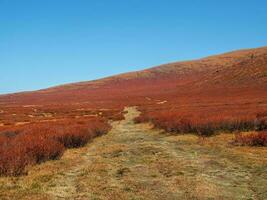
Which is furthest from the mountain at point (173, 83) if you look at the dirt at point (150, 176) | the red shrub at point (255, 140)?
the dirt at point (150, 176)

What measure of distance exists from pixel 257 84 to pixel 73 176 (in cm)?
8300

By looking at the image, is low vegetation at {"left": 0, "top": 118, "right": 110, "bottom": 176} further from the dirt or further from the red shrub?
the red shrub

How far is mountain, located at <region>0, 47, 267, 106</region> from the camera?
9681cm

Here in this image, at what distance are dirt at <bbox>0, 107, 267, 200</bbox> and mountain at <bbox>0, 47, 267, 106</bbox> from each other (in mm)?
71530

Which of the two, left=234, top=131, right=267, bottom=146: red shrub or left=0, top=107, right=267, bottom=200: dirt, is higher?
left=0, top=107, right=267, bottom=200: dirt

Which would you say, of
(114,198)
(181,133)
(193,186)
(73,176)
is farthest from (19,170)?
(181,133)

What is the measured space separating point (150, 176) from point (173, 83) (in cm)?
13794

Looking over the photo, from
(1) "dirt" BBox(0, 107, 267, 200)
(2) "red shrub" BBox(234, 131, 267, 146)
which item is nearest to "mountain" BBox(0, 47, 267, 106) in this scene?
(2) "red shrub" BBox(234, 131, 267, 146)

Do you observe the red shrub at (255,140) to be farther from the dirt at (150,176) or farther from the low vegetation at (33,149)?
the low vegetation at (33,149)

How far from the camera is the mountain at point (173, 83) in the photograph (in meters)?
96.8

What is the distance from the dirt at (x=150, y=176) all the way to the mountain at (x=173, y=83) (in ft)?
235

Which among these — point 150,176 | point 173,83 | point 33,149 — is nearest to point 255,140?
point 150,176

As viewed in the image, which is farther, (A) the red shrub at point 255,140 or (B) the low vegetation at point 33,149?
(A) the red shrub at point 255,140

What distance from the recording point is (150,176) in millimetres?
9672
